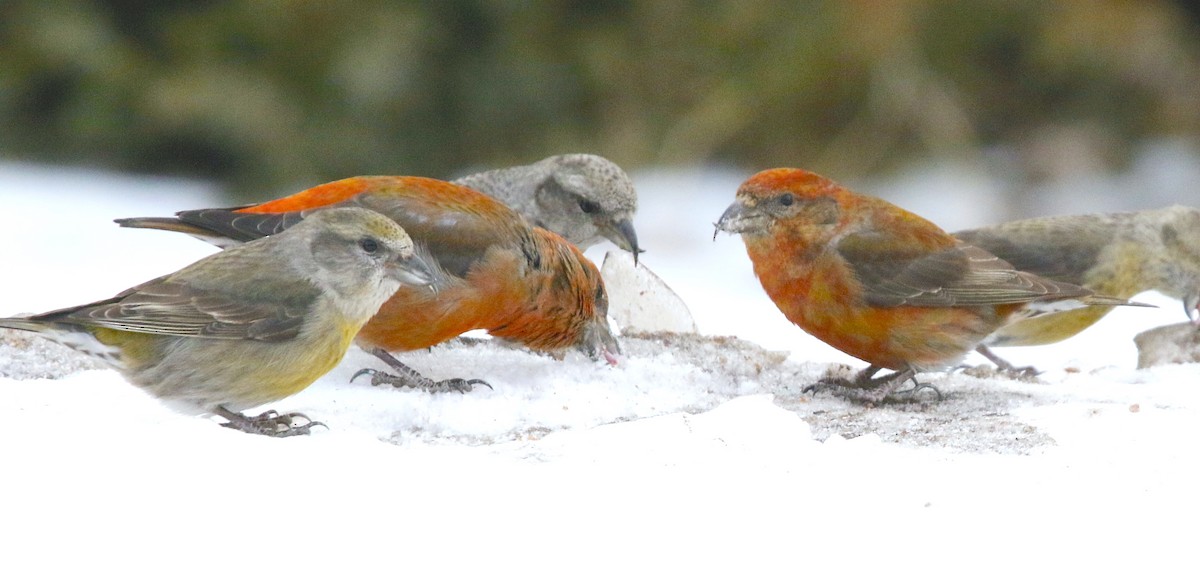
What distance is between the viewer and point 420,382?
13.2 feet

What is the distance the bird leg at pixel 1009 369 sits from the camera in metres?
4.79

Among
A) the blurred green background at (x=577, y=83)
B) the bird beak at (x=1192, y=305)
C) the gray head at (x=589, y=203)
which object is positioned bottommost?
the bird beak at (x=1192, y=305)

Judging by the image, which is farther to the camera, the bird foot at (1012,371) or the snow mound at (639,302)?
the snow mound at (639,302)

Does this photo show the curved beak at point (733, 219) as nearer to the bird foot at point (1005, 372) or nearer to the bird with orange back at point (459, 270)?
the bird with orange back at point (459, 270)

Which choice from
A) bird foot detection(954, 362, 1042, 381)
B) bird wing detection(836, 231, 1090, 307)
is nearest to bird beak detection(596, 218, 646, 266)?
bird wing detection(836, 231, 1090, 307)

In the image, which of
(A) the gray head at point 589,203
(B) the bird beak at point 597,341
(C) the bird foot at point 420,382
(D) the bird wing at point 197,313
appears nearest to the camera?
(D) the bird wing at point 197,313

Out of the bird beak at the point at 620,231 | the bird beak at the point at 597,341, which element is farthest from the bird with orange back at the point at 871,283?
the bird beak at the point at 620,231

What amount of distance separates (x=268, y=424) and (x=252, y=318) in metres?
0.29

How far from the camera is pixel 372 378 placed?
13.5ft

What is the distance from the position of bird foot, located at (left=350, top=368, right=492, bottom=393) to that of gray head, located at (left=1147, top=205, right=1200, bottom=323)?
313 cm

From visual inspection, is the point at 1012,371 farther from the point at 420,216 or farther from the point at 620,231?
the point at 420,216

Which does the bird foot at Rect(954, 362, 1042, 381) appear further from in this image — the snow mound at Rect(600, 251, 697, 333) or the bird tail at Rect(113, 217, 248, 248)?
the bird tail at Rect(113, 217, 248, 248)

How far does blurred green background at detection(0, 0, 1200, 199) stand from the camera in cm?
959

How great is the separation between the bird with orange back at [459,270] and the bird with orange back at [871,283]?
1.82 feet
